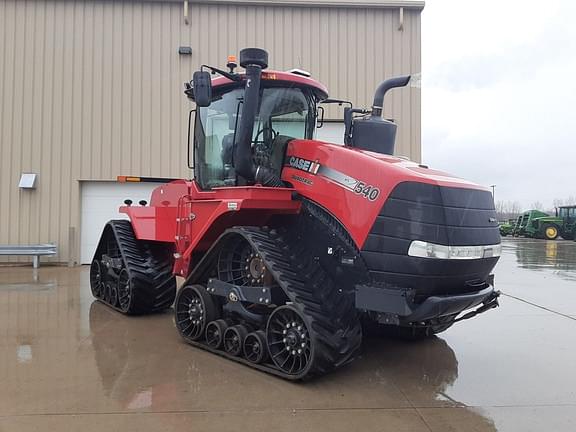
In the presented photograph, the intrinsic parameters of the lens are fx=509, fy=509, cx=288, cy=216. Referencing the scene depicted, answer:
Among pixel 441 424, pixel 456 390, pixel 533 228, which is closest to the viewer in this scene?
pixel 441 424

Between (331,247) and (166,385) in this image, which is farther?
(331,247)

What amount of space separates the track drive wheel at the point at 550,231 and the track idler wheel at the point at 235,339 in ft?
107

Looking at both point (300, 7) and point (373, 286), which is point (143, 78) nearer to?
point (300, 7)

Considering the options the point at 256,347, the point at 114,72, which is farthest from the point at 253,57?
the point at 114,72

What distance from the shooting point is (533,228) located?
3347cm

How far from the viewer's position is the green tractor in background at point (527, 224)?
3369 centimetres

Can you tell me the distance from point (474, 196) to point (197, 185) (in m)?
3.03

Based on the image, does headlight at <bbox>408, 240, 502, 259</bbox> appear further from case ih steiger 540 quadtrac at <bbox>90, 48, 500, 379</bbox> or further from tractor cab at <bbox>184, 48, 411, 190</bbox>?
tractor cab at <bbox>184, 48, 411, 190</bbox>

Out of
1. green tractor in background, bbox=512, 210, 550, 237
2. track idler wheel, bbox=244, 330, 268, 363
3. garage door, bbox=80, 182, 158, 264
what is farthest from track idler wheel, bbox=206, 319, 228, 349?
green tractor in background, bbox=512, 210, 550, 237

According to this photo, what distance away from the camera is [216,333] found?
201 inches

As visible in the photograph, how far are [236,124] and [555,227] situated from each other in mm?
32911

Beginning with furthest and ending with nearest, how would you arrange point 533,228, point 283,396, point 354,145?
1. point 533,228
2. point 354,145
3. point 283,396

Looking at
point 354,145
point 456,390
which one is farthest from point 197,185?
point 456,390

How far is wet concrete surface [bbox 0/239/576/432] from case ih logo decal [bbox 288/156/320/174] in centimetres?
189
